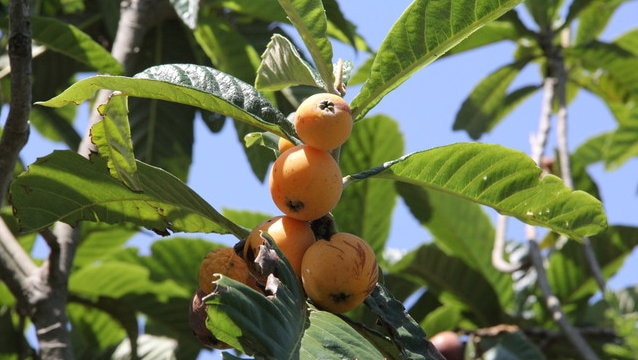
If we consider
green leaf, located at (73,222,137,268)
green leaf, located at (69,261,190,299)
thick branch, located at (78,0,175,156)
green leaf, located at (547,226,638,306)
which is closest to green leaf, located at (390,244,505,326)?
→ green leaf, located at (547,226,638,306)

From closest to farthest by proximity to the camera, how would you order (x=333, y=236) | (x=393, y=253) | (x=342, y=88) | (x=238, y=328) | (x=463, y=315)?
(x=238, y=328) < (x=333, y=236) < (x=342, y=88) < (x=463, y=315) < (x=393, y=253)

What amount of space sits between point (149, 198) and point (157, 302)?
1.25 meters

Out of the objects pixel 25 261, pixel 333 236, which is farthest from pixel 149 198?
pixel 25 261

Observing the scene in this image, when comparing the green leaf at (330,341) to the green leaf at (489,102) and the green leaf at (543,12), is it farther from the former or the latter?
the green leaf at (543,12)

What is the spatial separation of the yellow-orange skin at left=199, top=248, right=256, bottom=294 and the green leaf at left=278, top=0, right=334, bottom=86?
1.11ft

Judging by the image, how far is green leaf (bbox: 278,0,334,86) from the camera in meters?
1.58

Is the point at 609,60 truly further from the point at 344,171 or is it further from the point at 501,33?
the point at 344,171

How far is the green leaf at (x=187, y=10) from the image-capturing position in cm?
242

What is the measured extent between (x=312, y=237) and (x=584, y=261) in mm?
1967

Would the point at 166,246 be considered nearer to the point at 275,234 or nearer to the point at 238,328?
the point at 275,234

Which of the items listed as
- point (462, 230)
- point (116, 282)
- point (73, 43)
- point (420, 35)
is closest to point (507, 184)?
point (420, 35)

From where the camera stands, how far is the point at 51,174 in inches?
64.2

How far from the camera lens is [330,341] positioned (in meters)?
1.25

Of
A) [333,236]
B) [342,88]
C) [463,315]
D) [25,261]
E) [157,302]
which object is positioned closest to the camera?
[333,236]
